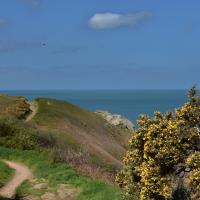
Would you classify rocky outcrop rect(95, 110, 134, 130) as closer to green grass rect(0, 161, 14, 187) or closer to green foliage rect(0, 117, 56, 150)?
green foliage rect(0, 117, 56, 150)

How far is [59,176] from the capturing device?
2591cm

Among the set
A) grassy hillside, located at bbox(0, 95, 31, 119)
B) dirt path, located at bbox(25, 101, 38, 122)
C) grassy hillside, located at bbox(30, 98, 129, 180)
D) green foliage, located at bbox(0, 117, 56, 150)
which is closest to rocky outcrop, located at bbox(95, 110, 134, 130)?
grassy hillside, located at bbox(30, 98, 129, 180)

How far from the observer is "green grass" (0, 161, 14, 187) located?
2635 centimetres

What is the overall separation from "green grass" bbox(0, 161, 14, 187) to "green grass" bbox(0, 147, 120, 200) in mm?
1172

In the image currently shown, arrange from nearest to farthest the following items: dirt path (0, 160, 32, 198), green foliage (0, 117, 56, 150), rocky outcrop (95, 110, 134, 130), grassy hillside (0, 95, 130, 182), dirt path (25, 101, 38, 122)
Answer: dirt path (0, 160, 32, 198) < green foliage (0, 117, 56, 150) < grassy hillside (0, 95, 130, 182) < dirt path (25, 101, 38, 122) < rocky outcrop (95, 110, 134, 130)

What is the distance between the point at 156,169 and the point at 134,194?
2.07 meters

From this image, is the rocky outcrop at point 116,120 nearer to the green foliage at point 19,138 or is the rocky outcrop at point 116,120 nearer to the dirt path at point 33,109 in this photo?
the dirt path at point 33,109

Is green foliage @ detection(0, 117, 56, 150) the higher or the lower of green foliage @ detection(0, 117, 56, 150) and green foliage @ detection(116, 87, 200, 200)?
the lower

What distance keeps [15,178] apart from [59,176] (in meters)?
2.41

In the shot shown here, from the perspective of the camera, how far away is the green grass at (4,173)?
2635cm

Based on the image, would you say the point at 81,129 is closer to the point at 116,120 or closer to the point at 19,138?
the point at 116,120

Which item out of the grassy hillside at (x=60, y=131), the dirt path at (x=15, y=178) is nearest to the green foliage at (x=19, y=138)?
the grassy hillside at (x=60, y=131)

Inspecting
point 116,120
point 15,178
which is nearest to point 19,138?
point 15,178

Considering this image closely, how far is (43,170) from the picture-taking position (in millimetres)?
27500
